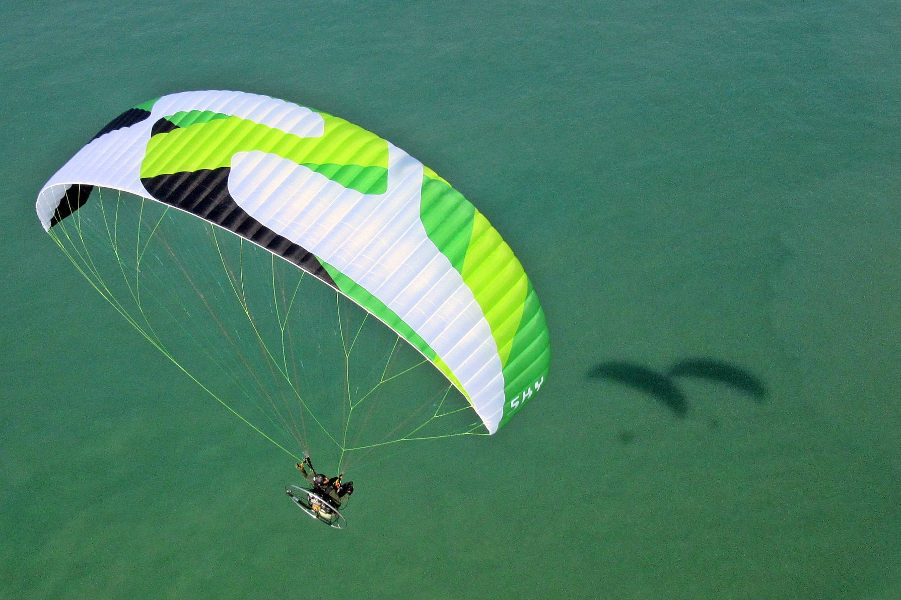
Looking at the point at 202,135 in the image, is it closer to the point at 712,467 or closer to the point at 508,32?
the point at 712,467

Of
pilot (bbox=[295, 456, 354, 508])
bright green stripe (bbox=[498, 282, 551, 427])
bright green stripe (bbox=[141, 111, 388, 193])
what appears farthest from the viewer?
pilot (bbox=[295, 456, 354, 508])

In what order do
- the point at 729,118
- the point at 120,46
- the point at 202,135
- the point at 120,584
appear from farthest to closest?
the point at 120,46, the point at 729,118, the point at 120,584, the point at 202,135

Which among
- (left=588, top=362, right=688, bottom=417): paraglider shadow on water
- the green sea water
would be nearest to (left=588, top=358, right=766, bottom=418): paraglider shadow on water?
(left=588, top=362, right=688, bottom=417): paraglider shadow on water

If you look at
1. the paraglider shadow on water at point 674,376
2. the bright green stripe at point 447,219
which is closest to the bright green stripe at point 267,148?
the bright green stripe at point 447,219

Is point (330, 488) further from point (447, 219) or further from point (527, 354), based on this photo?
point (447, 219)

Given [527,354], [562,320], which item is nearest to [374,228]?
[527,354]

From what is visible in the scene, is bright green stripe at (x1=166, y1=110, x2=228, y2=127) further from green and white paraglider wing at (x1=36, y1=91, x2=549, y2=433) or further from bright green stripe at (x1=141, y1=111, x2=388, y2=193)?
green and white paraglider wing at (x1=36, y1=91, x2=549, y2=433)

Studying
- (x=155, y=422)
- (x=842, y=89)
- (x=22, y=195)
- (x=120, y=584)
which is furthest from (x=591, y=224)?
(x=22, y=195)
